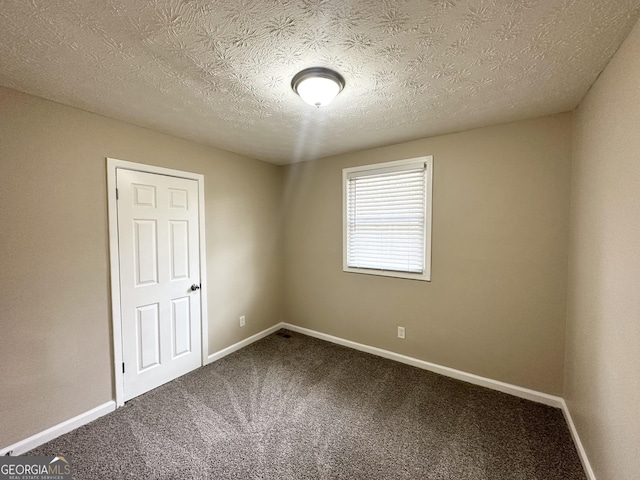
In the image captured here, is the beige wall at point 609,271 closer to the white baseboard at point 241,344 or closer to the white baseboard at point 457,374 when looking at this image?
the white baseboard at point 457,374

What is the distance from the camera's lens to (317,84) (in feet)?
5.07

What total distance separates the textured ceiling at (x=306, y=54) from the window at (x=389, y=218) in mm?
709

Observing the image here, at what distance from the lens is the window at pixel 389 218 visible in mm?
2711

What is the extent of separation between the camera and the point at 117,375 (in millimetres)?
2188

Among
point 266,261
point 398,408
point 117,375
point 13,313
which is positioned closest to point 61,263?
point 13,313

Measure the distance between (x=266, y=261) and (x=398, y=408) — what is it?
229 centimetres

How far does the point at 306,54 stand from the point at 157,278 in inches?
88.4

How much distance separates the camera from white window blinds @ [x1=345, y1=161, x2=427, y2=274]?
9.01ft

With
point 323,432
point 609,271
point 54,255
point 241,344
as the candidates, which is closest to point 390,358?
point 323,432

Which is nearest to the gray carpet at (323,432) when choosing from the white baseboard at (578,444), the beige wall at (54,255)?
the white baseboard at (578,444)

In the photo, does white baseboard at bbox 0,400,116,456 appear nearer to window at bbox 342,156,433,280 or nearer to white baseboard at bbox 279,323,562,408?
white baseboard at bbox 279,323,562,408

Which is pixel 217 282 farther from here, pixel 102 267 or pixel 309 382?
pixel 309 382

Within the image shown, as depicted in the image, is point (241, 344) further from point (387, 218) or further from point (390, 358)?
point (387, 218)

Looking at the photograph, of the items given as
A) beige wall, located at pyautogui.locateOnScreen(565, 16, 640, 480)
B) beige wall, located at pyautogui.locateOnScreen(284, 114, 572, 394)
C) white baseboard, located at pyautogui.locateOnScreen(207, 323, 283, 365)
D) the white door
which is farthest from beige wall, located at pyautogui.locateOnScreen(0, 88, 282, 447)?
beige wall, located at pyautogui.locateOnScreen(565, 16, 640, 480)
